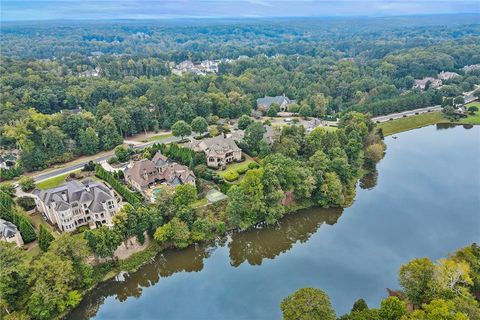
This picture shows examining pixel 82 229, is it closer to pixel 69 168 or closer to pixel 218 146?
pixel 69 168

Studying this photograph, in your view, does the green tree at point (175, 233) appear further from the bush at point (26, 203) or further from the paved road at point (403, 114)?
the paved road at point (403, 114)

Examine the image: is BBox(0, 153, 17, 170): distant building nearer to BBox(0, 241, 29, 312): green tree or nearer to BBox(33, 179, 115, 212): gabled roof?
BBox(33, 179, 115, 212): gabled roof

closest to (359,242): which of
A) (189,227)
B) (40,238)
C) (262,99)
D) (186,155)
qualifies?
(189,227)

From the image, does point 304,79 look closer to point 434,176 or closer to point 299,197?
point 434,176

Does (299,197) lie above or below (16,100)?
→ below

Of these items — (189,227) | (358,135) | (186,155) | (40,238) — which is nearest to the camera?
(40,238)

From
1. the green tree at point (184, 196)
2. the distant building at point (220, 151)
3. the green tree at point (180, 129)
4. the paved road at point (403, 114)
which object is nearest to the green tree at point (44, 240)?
the green tree at point (184, 196)

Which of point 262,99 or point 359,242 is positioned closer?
point 359,242
